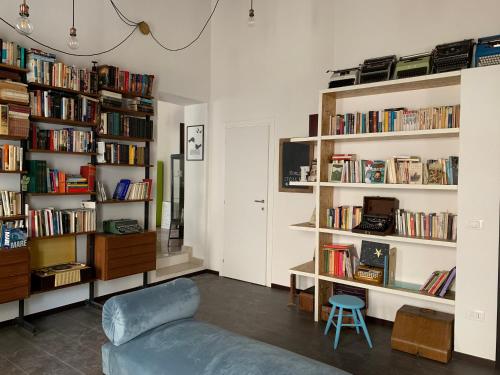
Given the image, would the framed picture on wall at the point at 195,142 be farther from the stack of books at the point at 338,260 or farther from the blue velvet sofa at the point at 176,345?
the blue velvet sofa at the point at 176,345

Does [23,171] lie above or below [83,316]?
above

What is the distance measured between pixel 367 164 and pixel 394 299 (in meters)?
1.35

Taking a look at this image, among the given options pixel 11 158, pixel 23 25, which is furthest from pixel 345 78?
pixel 11 158

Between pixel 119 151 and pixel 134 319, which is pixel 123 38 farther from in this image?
pixel 134 319

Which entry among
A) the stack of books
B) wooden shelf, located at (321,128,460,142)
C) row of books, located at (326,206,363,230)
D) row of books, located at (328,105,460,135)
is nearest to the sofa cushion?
the stack of books

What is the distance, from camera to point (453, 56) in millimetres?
3176

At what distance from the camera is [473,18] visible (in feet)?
10.8

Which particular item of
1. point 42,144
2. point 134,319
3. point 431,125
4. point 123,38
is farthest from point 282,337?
point 123,38

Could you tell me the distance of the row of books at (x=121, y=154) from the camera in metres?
4.08

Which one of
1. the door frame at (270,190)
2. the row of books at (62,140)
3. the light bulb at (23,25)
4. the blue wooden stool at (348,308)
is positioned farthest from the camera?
the door frame at (270,190)

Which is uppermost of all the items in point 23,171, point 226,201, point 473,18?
point 473,18

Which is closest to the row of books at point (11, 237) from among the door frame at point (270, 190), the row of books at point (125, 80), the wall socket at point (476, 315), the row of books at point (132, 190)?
the row of books at point (132, 190)

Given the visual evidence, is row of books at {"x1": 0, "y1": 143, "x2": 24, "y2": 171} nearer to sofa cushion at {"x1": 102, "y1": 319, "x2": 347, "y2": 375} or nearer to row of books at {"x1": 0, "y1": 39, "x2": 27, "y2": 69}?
row of books at {"x1": 0, "y1": 39, "x2": 27, "y2": 69}

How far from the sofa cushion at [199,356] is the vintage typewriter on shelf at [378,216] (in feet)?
5.86
